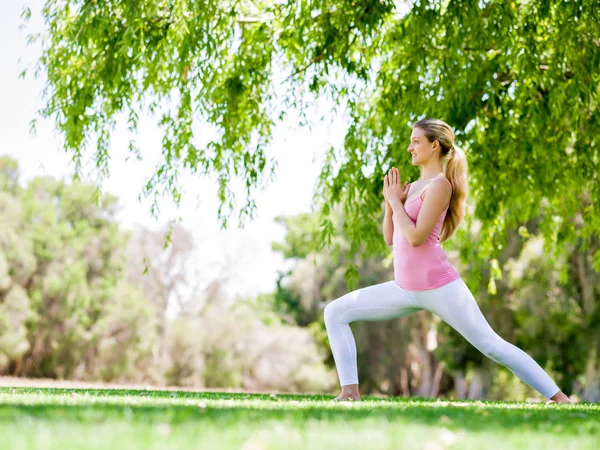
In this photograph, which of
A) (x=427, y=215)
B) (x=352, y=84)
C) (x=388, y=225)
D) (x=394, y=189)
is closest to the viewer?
(x=427, y=215)

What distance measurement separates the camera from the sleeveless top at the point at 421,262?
Result: 5191 mm

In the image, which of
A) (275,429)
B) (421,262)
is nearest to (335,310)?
(421,262)

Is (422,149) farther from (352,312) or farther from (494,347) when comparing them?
(494,347)

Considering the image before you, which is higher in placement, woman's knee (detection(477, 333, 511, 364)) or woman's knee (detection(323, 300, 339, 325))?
woman's knee (detection(323, 300, 339, 325))

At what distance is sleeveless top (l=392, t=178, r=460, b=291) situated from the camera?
17.0ft

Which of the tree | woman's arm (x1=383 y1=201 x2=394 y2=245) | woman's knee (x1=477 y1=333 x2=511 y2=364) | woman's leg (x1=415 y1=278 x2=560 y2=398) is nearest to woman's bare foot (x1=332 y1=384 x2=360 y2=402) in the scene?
woman's leg (x1=415 y1=278 x2=560 y2=398)

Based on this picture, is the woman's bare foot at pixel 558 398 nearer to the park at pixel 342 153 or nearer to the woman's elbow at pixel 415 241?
the park at pixel 342 153

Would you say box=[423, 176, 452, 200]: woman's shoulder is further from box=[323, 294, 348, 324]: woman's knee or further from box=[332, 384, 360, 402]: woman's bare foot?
box=[332, 384, 360, 402]: woman's bare foot

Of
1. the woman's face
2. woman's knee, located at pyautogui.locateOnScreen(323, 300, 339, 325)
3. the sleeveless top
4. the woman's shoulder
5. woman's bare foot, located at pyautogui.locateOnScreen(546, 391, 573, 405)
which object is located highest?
the woman's face

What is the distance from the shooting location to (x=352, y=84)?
31.3 ft

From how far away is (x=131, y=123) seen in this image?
9266mm

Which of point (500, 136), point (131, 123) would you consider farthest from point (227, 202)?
point (500, 136)

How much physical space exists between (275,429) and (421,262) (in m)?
2.33

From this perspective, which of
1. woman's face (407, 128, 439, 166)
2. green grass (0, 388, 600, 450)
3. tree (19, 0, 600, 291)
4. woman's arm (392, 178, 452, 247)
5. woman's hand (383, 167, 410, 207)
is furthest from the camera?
tree (19, 0, 600, 291)
